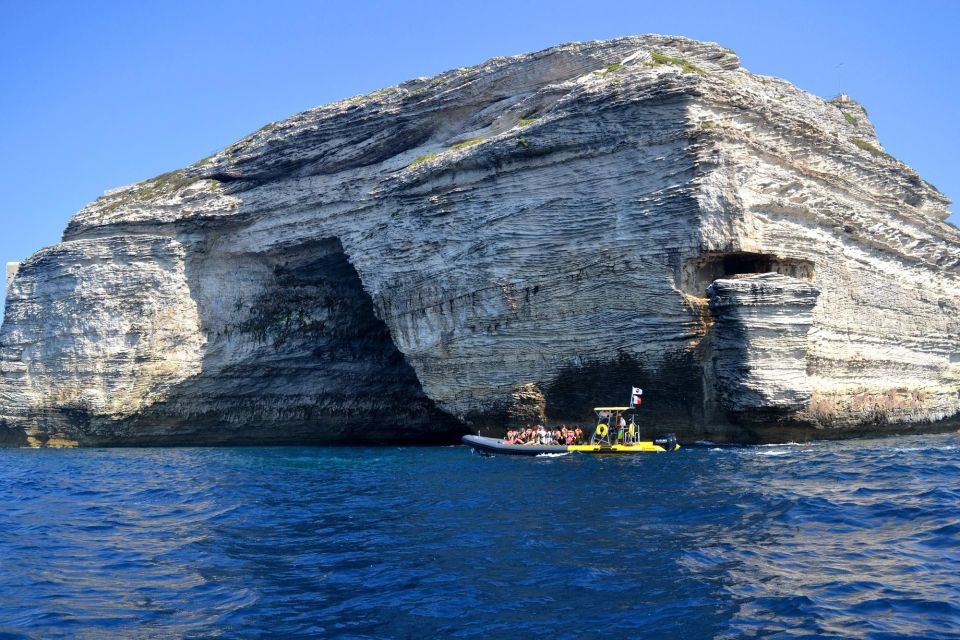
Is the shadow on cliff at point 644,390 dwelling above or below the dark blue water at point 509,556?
above

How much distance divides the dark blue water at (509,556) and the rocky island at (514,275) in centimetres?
703

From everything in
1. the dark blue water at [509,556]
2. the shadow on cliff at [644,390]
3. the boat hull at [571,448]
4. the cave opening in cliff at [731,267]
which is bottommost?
the dark blue water at [509,556]

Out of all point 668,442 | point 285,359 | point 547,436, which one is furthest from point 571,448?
point 285,359

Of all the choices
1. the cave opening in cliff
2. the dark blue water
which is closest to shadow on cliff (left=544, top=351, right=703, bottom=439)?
the cave opening in cliff

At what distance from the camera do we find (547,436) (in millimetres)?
25797

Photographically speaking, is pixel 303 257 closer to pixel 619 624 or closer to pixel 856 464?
pixel 856 464

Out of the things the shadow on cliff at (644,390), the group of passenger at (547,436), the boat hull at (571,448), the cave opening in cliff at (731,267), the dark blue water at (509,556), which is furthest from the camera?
the group of passenger at (547,436)

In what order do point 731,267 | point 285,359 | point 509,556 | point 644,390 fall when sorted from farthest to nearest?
1. point 285,359
2. point 644,390
3. point 731,267
4. point 509,556

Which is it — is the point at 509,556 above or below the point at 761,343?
below

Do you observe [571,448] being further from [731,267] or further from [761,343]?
[731,267]

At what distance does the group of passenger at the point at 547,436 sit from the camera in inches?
1009

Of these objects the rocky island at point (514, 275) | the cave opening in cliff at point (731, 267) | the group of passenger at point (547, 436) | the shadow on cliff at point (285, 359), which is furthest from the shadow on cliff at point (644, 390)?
the shadow on cliff at point (285, 359)

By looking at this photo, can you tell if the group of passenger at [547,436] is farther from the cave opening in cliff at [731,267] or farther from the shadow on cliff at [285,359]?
the shadow on cliff at [285,359]

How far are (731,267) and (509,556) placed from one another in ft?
56.0
